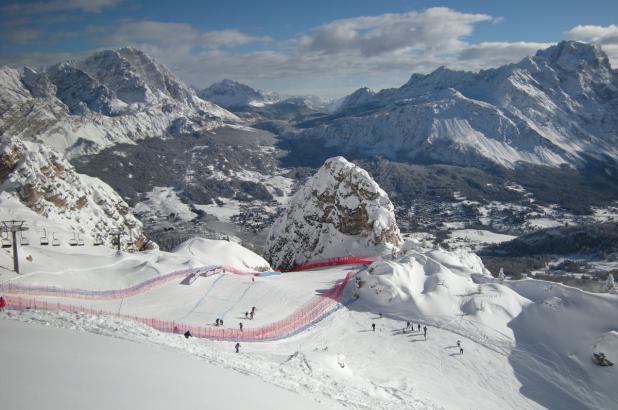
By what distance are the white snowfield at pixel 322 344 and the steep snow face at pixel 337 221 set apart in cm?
1028

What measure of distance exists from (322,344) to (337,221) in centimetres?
3805

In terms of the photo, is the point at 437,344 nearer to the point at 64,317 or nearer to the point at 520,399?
the point at 520,399

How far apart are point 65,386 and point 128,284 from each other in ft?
104

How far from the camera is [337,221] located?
79625 mm

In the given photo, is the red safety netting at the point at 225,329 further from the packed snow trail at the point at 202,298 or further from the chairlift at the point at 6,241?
the chairlift at the point at 6,241

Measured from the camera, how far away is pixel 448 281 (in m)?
56.4

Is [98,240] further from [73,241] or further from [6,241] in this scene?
[6,241]

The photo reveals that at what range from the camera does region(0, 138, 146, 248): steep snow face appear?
76875 millimetres

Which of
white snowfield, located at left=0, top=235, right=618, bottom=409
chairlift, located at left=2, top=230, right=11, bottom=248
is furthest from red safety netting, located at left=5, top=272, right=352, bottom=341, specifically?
chairlift, located at left=2, top=230, right=11, bottom=248

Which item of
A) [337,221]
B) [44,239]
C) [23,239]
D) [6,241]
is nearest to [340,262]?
[337,221]

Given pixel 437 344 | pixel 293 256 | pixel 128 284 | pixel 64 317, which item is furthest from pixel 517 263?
pixel 64 317

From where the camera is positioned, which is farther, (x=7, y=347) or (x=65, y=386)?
(x=7, y=347)

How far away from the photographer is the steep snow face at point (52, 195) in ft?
252

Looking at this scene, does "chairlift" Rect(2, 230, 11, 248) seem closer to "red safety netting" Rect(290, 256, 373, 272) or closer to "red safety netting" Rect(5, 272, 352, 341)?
"red safety netting" Rect(5, 272, 352, 341)
